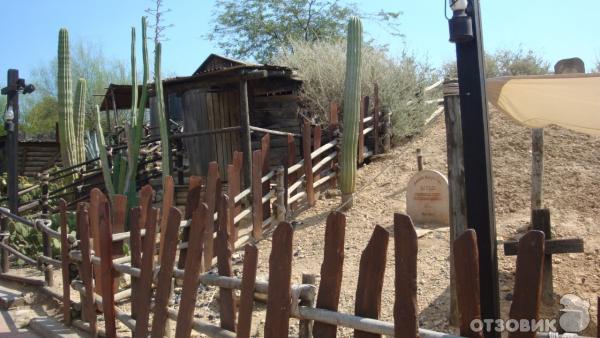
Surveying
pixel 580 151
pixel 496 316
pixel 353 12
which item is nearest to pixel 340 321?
pixel 496 316

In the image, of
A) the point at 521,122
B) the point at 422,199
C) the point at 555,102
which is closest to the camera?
the point at 555,102

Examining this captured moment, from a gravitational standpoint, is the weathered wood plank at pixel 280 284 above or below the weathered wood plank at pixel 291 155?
below

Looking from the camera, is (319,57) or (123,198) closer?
(123,198)

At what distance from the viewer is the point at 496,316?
3.07 m

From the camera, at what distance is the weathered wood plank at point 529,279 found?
88.9 inches

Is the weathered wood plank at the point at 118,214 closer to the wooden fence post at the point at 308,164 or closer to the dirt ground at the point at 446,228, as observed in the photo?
the dirt ground at the point at 446,228

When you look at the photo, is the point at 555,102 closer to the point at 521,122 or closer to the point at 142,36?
the point at 521,122

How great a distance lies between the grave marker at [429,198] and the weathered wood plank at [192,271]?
12.2 feet

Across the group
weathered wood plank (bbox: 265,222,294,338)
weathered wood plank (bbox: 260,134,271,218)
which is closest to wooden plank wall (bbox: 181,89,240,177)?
weathered wood plank (bbox: 260,134,271,218)

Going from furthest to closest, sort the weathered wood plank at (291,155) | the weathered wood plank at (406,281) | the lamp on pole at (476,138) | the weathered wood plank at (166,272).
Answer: the weathered wood plank at (291,155), the weathered wood plank at (166,272), the lamp on pole at (476,138), the weathered wood plank at (406,281)

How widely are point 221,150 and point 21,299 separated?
5.18 meters

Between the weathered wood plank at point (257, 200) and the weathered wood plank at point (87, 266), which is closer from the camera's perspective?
the weathered wood plank at point (87, 266)

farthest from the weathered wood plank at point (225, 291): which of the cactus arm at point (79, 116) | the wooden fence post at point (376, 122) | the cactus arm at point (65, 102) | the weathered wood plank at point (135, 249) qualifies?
the cactus arm at point (65, 102)

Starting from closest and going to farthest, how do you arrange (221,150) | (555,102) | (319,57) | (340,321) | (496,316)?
1. (340,321)
2. (496,316)
3. (555,102)
4. (221,150)
5. (319,57)
